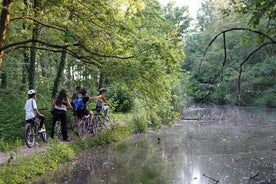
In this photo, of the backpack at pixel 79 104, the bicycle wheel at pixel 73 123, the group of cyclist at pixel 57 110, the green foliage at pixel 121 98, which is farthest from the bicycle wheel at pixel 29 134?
the green foliage at pixel 121 98

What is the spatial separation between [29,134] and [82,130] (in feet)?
9.45

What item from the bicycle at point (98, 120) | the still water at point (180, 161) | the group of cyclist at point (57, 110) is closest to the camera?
the still water at point (180, 161)

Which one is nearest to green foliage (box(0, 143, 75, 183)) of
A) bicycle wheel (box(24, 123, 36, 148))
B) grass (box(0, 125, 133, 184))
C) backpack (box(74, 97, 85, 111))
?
grass (box(0, 125, 133, 184))

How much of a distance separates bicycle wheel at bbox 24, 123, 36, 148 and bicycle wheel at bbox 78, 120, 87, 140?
236 centimetres

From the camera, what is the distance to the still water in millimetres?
9555

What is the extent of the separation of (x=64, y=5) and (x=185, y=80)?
85.3 feet

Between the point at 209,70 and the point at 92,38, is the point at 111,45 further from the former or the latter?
the point at 209,70

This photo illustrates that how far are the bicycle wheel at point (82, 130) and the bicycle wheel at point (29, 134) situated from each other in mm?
2364

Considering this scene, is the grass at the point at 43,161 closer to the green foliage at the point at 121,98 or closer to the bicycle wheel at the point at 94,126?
the bicycle wheel at the point at 94,126

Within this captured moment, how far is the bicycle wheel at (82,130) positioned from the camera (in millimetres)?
13603

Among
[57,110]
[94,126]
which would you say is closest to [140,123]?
[94,126]

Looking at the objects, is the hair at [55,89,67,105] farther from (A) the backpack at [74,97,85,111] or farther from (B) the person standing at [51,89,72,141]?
(A) the backpack at [74,97,85,111]

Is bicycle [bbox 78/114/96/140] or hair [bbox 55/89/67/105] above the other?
hair [bbox 55/89/67/105]

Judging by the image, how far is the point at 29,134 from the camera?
1122 centimetres
